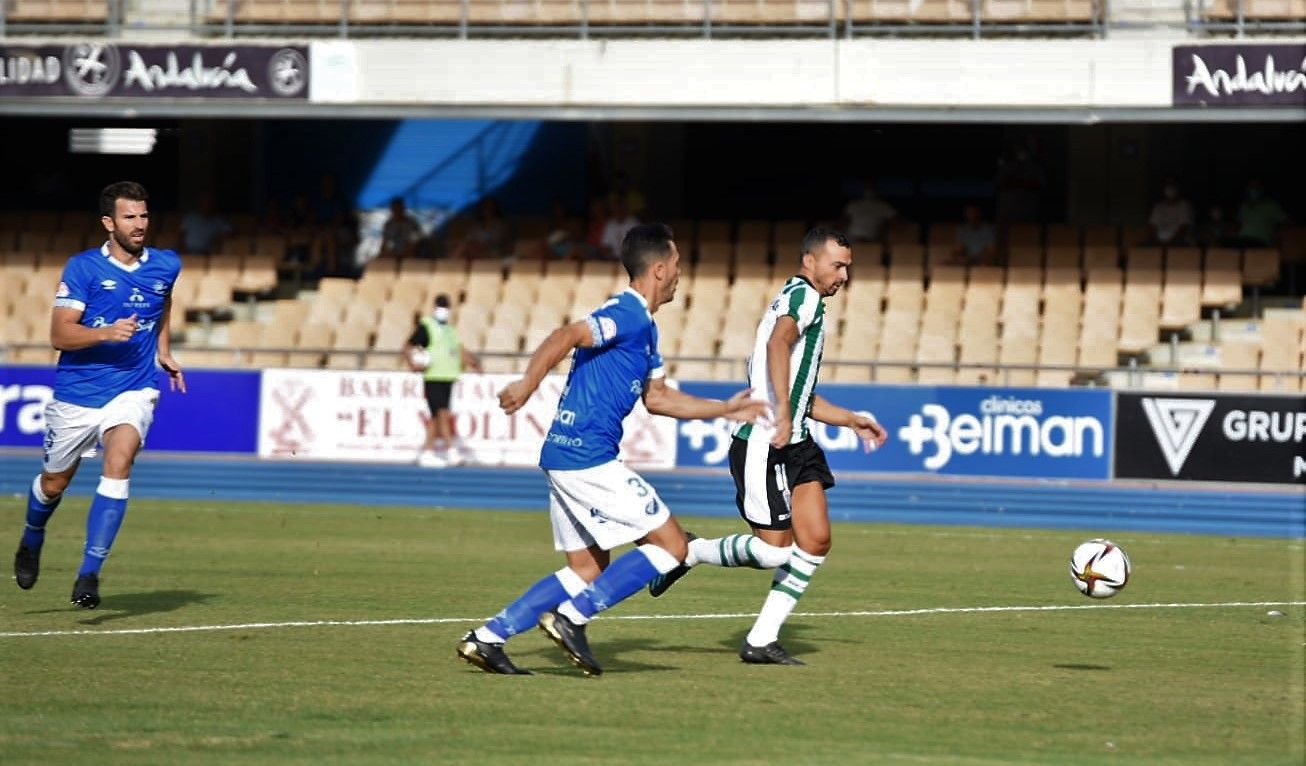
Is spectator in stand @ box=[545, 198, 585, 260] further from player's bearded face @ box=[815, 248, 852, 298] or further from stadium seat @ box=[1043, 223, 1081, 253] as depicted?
player's bearded face @ box=[815, 248, 852, 298]

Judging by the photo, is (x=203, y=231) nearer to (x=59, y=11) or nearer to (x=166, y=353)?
(x=59, y=11)

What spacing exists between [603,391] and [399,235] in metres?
22.3

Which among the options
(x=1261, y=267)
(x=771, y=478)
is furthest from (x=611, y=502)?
(x=1261, y=267)

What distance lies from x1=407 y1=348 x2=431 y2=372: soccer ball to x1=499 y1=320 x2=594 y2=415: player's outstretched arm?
51.1 feet

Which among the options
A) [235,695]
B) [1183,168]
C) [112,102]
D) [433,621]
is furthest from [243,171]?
[235,695]

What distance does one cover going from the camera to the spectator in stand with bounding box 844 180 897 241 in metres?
28.0

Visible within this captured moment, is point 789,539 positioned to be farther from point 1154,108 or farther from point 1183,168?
point 1183,168

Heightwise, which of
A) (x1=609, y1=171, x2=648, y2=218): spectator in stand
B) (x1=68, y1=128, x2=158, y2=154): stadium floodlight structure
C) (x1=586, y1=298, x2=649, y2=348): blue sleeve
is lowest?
(x1=586, y1=298, x2=649, y2=348): blue sleeve

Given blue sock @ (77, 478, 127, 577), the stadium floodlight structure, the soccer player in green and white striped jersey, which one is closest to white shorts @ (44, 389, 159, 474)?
blue sock @ (77, 478, 127, 577)

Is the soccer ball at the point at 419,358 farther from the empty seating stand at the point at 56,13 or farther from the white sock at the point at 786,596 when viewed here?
the white sock at the point at 786,596

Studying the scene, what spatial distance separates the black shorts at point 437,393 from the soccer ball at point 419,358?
0.83 ft

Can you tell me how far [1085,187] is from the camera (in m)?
29.3

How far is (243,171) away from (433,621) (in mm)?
24178

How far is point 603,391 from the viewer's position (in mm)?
8133
